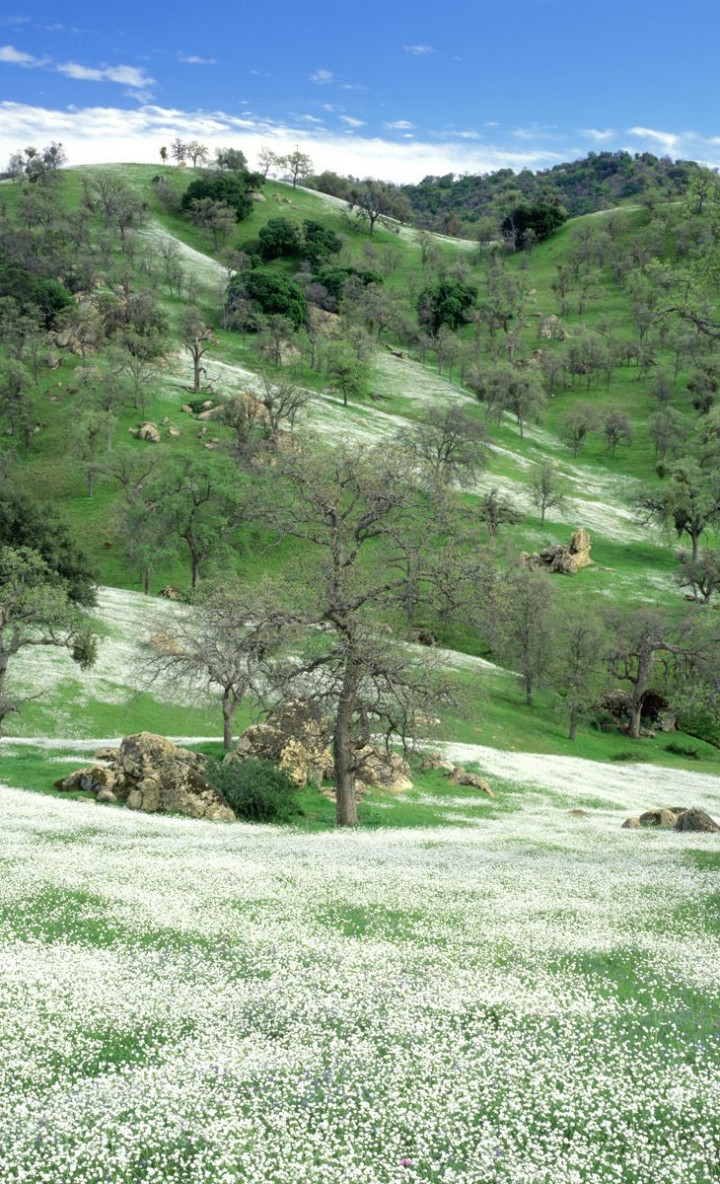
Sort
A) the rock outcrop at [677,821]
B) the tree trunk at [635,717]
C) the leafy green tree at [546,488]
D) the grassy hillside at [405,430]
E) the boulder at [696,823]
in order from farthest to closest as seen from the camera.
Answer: the leafy green tree at [546,488], the grassy hillside at [405,430], the tree trunk at [635,717], the rock outcrop at [677,821], the boulder at [696,823]

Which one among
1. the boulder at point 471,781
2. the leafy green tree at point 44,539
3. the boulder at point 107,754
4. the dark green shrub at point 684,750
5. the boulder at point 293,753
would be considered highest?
the leafy green tree at point 44,539

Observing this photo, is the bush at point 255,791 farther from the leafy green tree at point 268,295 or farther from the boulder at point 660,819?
the leafy green tree at point 268,295

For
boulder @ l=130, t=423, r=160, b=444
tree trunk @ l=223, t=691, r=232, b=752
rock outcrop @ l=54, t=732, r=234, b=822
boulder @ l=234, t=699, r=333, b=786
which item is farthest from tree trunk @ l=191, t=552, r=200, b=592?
rock outcrop @ l=54, t=732, r=234, b=822

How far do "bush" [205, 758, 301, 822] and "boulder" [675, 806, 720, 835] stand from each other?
17.6 metres

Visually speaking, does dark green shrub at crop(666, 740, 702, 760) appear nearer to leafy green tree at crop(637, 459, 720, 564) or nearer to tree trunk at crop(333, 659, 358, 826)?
leafy green tree at crop(637, 459, 720, 564)

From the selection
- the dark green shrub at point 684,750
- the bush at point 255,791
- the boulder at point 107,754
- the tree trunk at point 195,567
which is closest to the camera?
the bush at point 255,791

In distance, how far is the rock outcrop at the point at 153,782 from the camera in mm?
35656

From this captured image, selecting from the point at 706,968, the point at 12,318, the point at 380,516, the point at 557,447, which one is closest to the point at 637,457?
the point at 557,447

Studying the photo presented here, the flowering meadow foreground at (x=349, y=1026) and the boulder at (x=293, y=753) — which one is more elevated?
the flowering meadow foreground at (x=349, y=1026)

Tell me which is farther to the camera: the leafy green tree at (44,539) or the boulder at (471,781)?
the leafy green tree at (44,539)

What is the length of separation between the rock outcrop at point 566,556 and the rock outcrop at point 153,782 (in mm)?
75813

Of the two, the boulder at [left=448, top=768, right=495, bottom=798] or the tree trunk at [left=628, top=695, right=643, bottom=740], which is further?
the tree trunk at [left=628, top=695, right=643, bottom=740]

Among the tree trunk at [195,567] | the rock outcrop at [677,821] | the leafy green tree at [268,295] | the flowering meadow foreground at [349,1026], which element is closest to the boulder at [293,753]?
the rock outcrop at [677,821]

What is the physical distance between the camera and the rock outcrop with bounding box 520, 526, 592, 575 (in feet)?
354
